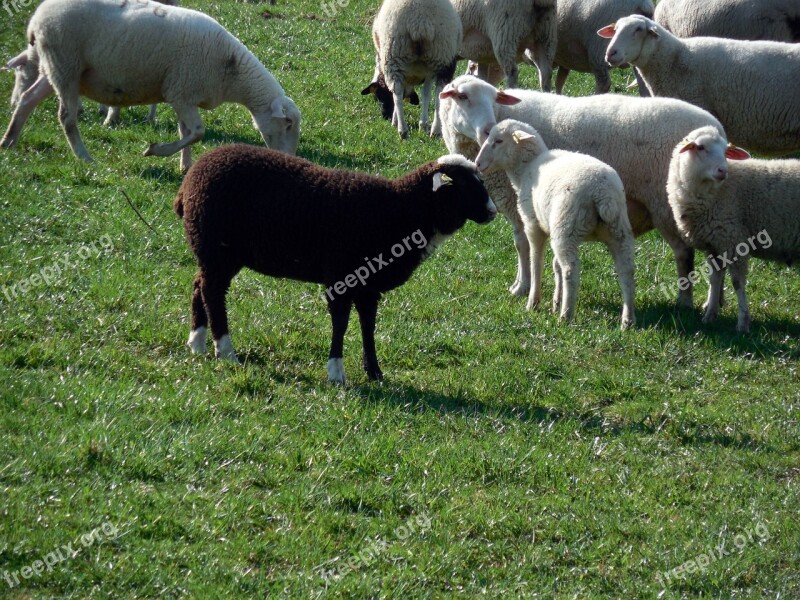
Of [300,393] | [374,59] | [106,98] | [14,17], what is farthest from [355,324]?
[14,17]

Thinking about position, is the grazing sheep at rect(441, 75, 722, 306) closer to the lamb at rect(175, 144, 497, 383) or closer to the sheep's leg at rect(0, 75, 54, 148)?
the lamb at rect(175, 144, 497, 383)

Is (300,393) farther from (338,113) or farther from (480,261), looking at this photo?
(338,113)

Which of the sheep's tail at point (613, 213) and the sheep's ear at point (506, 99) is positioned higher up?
the sheep's ear at point (506, 99)

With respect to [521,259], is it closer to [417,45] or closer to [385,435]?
[385,435]

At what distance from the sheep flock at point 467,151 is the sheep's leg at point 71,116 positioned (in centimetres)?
2

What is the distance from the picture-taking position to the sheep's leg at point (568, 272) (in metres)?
8.07

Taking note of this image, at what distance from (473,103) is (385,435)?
14.6 ft

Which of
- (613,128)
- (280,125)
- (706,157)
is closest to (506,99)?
(613,128)

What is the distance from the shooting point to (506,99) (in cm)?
959

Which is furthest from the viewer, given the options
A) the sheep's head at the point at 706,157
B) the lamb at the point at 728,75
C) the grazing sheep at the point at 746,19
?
the grazing sheep at the point at 746,19

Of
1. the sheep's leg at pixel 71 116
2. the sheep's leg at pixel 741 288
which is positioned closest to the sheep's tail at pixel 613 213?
the sheep's leg at pixel 741 288

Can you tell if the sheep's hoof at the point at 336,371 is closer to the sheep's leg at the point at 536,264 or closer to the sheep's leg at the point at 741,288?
the sheep's leg at the point at 536,264

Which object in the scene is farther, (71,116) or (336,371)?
(71,116)

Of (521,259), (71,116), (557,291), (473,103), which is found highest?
(473,103)
